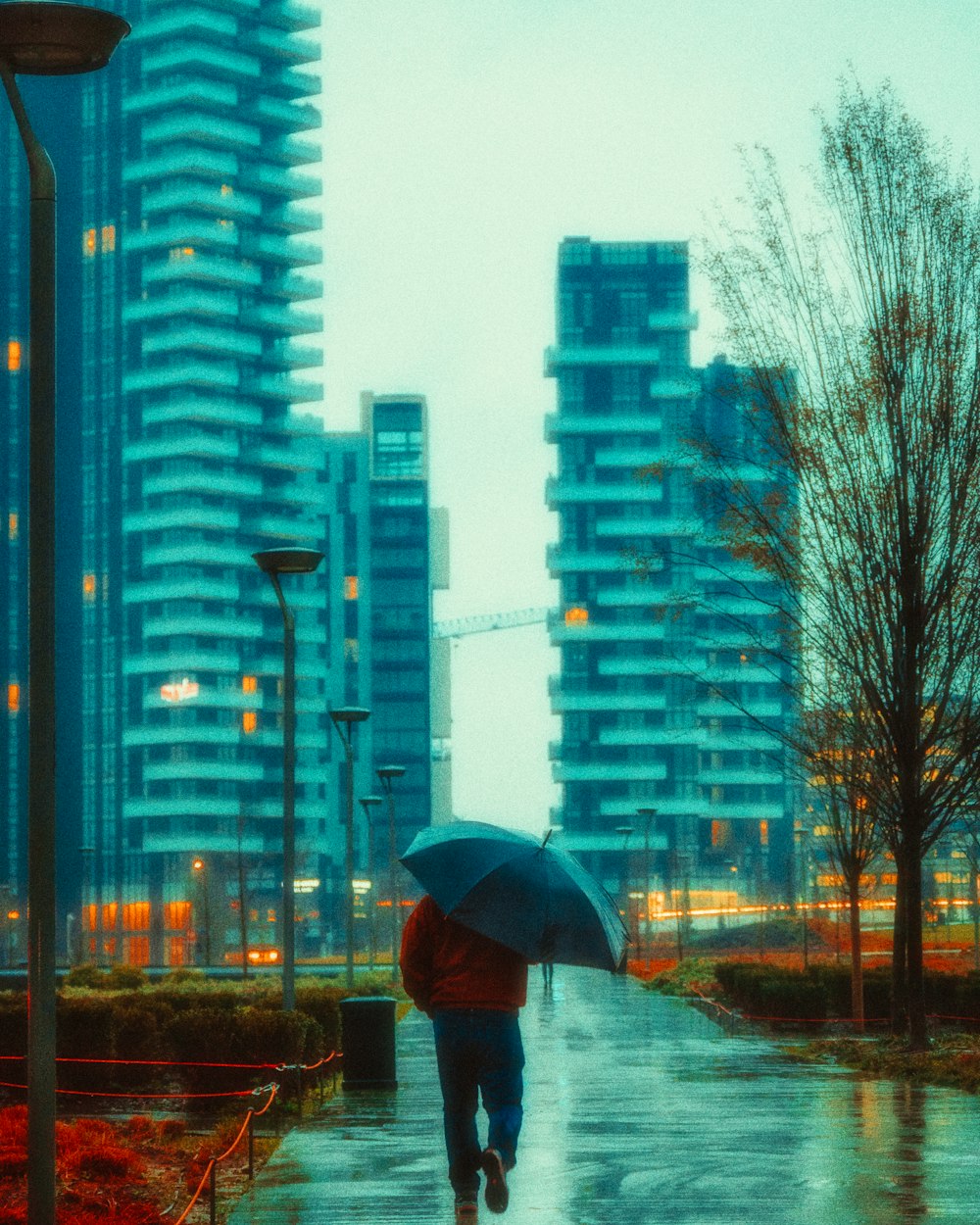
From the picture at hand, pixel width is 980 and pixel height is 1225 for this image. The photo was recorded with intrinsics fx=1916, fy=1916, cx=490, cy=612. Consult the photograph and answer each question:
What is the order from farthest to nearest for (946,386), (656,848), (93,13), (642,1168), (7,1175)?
(656,848) < (946,386) < (642,1168) < (7,1175) < (93,13)

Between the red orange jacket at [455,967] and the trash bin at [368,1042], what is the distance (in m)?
10.0

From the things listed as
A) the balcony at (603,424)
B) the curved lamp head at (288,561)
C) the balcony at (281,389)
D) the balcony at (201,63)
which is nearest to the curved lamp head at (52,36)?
the curved lamp head at (288,561)

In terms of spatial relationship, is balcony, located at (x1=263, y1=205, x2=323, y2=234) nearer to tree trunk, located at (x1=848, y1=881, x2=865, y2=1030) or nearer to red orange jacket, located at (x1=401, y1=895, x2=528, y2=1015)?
tree trunk, located at (x1=848, y1=881, x2=865, y2=1030)

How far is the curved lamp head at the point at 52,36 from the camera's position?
9.06 metres

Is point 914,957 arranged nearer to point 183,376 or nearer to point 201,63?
point 183,376

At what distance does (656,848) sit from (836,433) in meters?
133

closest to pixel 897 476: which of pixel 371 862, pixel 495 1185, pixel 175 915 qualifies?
pixel 495 1185

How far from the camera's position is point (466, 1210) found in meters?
9.43

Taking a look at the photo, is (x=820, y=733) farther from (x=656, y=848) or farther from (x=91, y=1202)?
(x=656, y=848)

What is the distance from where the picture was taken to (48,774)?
8336 mm

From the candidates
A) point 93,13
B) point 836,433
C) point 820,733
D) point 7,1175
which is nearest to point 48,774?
point 93,13

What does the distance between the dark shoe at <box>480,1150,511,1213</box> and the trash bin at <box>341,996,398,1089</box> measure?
10.5m

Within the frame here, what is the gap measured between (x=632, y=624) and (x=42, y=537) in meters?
153

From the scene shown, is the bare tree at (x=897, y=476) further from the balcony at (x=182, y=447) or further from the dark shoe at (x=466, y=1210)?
the balcony at (x=182, y=447)
